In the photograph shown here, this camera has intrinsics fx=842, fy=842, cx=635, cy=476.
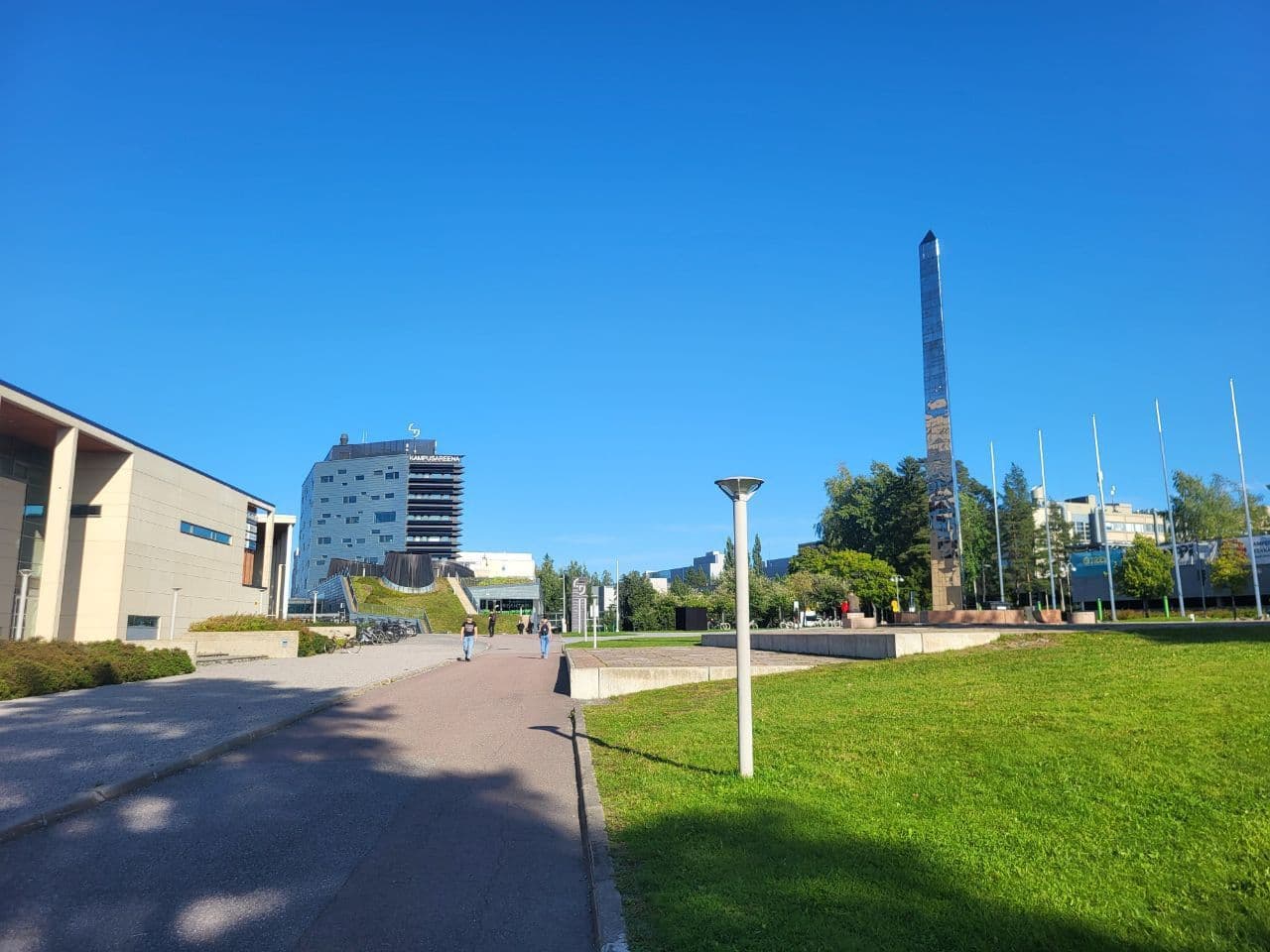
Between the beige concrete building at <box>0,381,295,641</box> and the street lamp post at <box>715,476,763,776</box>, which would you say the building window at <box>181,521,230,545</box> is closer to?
Result: the beige concrete building at <box>0,381,295,641</box>

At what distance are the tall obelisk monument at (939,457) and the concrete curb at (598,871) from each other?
33664mm

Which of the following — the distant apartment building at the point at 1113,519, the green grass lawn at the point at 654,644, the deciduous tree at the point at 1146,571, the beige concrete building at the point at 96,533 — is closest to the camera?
the beige concrete building at the point at 96,533

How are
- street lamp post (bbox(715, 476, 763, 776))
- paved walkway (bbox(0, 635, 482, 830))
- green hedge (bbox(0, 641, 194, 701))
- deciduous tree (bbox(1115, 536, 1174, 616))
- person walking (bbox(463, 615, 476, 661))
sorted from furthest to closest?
deciduous tree (bbox(1115, 536, 1174, 616)), person walking (bbox(463, 615, 476, 661)), green hedge (bbox(0, 641, 194, 701)), paved walkway (bbox(0, 635, 482, 830)), street lamp post (bbox(715, 476, 763, 776))

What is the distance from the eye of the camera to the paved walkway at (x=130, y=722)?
8906mm

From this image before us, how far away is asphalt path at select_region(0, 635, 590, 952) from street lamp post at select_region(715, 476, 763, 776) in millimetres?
1790

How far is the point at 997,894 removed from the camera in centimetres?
475

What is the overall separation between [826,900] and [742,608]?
423 cm

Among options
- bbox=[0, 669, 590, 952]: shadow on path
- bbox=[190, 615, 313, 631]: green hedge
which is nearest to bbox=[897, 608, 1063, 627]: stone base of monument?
bbox=[190, 615, 313, 631]: green hedge

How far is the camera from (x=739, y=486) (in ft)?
29.7

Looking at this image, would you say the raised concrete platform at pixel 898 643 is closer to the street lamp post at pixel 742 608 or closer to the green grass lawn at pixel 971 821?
the green grass lawn at pixel 971 821

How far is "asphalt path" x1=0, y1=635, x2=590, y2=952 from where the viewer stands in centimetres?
513

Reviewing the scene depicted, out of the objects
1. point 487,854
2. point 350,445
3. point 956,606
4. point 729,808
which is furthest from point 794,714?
point 350,445

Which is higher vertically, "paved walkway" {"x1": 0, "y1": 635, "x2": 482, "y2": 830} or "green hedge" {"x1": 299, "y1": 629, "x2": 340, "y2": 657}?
"green hedge" {"x1": 299, "y1": 629, "x2": 340, "y2": 657}

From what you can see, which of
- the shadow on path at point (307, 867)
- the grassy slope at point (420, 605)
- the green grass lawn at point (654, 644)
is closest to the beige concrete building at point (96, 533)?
the green grass lawn at point (654, 644)
